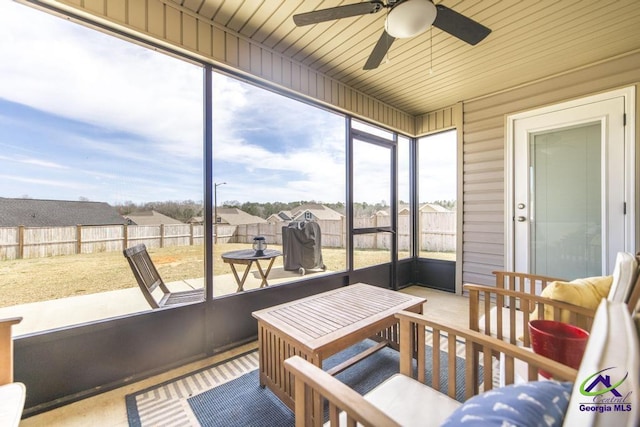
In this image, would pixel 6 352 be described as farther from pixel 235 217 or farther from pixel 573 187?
pixel 573 187

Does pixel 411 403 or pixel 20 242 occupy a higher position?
pixel 20 242

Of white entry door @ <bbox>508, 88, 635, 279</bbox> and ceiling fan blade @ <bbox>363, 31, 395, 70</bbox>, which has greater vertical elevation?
ceiling fan blade @ <bbox>363, 31, 395, 70</bbox>

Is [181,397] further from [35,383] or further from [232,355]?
[35,383]

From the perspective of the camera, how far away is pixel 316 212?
3334mm

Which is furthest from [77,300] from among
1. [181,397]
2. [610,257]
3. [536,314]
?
[610,257]

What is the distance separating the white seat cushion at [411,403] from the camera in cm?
102

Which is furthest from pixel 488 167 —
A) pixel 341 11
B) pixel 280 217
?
pixel 341 11

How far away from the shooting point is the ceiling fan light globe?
1513mm

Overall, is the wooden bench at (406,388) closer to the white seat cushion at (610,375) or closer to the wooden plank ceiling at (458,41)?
the white seat cushion at (610,375)

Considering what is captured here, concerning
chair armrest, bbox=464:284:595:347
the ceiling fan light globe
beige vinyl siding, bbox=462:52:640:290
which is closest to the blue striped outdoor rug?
chair armrest, bbox=464:284:595:347

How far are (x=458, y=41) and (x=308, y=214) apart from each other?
2.25 metres

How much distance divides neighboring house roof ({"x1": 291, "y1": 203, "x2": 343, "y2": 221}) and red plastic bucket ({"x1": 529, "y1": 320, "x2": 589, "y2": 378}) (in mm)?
2356

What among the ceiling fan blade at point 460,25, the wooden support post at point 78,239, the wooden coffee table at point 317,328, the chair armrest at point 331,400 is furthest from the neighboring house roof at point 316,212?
the chair armrest at point 331,400

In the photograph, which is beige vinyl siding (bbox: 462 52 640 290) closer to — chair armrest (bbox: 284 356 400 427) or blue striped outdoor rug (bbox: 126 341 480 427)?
blue striped outdoor rug (bbox: 126 341 480 427)
